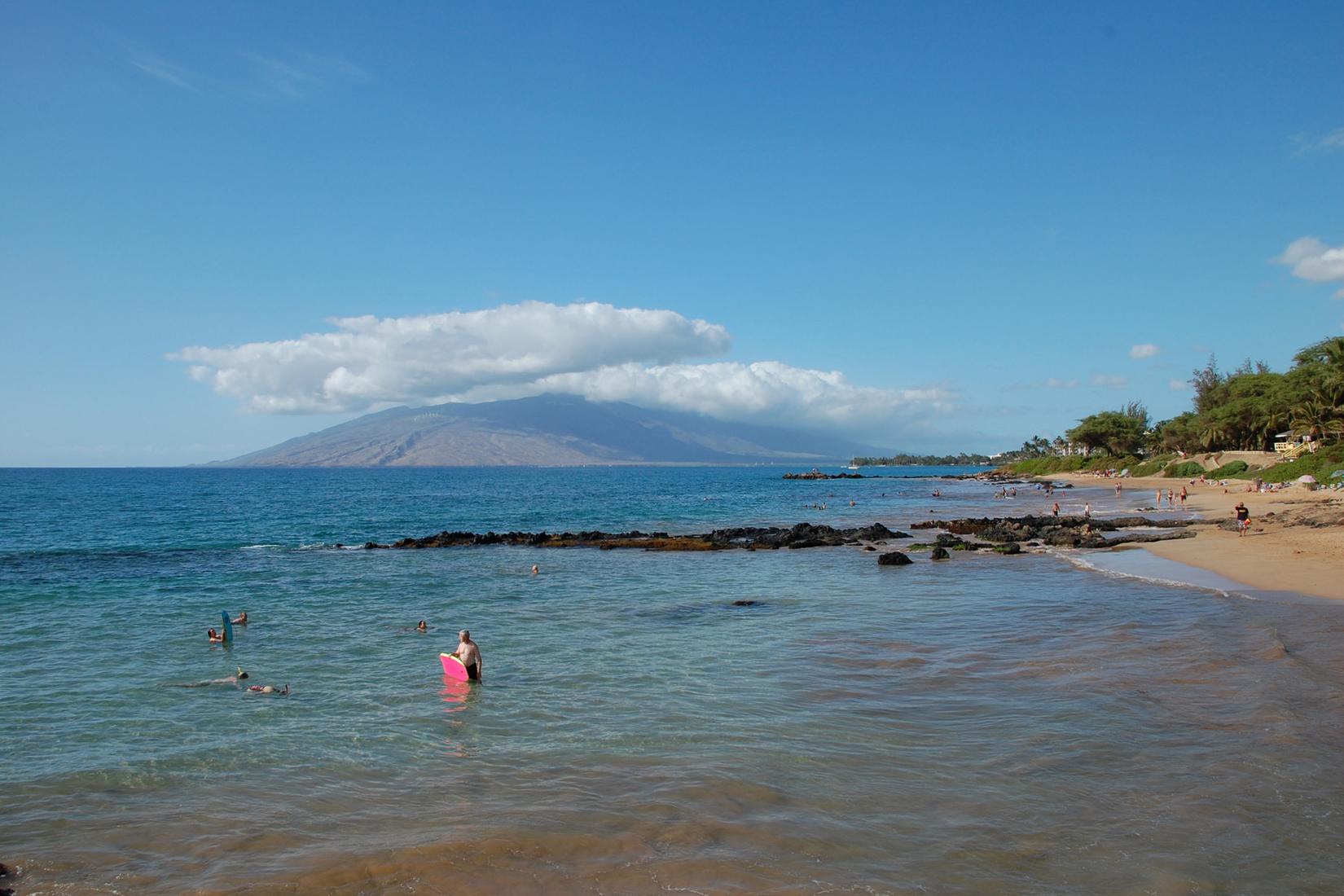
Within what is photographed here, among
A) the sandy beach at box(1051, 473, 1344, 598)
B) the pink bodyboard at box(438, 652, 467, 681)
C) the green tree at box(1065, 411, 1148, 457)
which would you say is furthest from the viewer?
the green tree at box(1065, 411, 1148, 457)

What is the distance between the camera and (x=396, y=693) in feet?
55.3

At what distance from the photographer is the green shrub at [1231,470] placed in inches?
3440

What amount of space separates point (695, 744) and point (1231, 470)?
318 ft

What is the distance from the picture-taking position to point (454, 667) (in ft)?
57.9

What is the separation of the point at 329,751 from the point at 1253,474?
96.5 metres

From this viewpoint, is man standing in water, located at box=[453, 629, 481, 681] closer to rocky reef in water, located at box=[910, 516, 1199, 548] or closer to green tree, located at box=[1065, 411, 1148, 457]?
rocky reef in water, located at box=[910, 516, 1199, 548]

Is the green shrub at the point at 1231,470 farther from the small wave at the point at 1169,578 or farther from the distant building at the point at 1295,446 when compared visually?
the small wave at the point at 1169,578

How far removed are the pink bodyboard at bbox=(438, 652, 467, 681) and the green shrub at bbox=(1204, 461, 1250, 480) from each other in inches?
3773

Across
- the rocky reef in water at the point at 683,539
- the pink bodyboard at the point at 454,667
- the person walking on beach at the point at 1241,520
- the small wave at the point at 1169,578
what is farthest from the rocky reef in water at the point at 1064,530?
the pink bodyboard at the point at 454,667

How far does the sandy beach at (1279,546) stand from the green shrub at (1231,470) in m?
29.6

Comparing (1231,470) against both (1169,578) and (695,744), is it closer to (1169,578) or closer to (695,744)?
(1169,578)

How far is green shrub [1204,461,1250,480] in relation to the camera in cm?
8738

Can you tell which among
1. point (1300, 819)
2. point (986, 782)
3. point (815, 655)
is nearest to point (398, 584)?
point (815, 655)

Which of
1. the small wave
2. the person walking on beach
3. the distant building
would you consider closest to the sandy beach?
the person walking on beach
